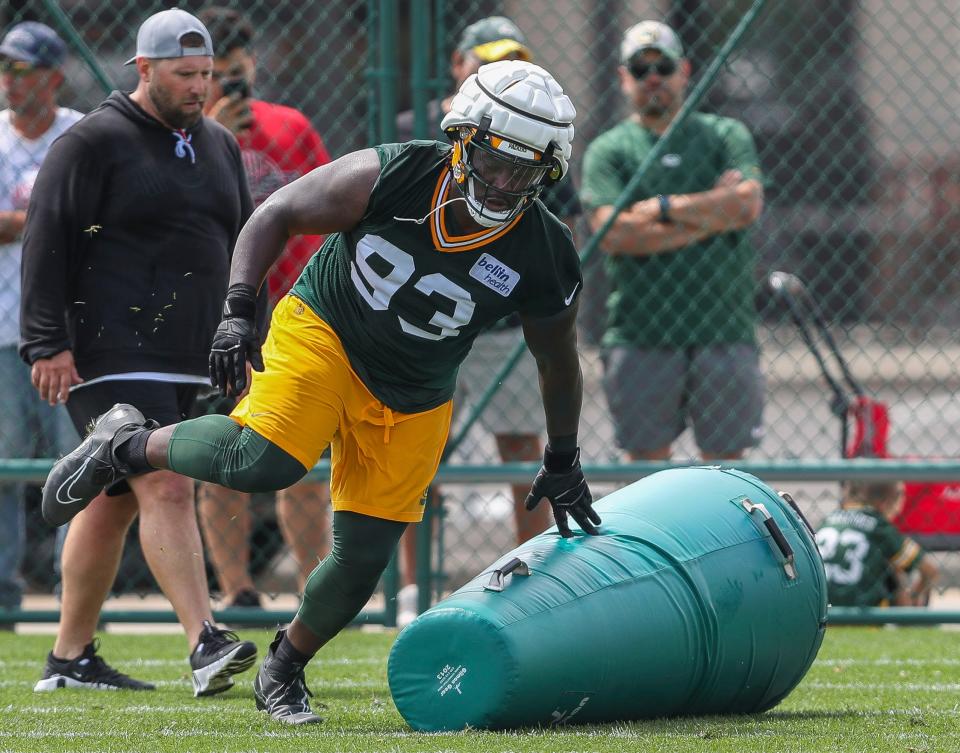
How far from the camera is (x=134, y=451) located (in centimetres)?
440

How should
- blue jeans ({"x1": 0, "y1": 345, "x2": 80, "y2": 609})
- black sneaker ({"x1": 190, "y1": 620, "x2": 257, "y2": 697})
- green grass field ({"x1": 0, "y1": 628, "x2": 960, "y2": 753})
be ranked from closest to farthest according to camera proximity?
green grass field ({"x1": 0, "y1": 628, "x2": 960, "y2": 753}), black sneaker ({"x1": 190, "y1": 620, "x2": 257, "y2": 697}), blue jeans ({"x1": 0, "y1": 345, "x2": 80, "y2": 609})

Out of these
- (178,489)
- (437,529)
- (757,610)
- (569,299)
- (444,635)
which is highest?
(569,299)

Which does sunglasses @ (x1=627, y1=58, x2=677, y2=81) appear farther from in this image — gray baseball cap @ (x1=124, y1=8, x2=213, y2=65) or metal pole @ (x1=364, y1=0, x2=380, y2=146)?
gray baseball cap @ (x1=124, y1=8, x2=213, y2=65)

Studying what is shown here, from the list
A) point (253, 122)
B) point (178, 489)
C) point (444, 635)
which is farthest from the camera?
point (253, 122)

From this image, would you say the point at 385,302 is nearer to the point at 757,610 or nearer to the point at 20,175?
the point at 757,610

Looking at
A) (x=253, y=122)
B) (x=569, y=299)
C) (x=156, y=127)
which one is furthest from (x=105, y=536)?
(x=253, y=122)

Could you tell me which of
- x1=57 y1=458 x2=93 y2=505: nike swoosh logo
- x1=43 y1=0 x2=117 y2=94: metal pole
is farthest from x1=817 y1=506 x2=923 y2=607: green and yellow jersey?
x1=43 y1=0 x2=117 y2=94: metal pole

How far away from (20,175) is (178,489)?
242 centimetres

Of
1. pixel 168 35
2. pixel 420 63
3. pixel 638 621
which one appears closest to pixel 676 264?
pixel 420 63

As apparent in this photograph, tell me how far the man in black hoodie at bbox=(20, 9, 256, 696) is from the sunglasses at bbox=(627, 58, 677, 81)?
2.28 meters

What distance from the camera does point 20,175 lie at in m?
6.79

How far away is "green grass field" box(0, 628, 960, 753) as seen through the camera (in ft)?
12.6

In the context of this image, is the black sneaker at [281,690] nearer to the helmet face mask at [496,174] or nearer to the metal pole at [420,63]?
the helmet face mask at [496,174]

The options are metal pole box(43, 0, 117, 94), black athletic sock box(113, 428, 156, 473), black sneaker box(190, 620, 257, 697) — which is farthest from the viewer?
metal pole box(43, 0, 117, 94)
